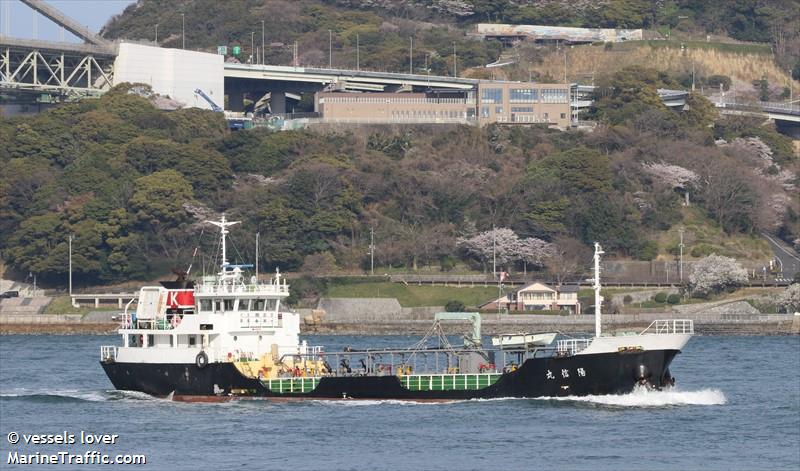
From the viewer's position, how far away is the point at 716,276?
380ft

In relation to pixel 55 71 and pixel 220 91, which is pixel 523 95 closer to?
pixel 220 91

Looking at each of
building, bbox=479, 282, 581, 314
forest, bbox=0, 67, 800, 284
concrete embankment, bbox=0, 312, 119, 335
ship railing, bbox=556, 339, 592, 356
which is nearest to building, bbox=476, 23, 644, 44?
forest, bbox=0, 67, 800, 284

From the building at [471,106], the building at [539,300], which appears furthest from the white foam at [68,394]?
the building at [471,106]

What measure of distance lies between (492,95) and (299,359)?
301ft

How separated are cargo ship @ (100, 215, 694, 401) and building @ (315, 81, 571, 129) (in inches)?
3468

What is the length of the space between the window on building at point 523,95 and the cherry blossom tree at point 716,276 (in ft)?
128

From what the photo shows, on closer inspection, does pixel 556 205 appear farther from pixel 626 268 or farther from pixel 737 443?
pixel 737 443

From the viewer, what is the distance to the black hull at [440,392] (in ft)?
184

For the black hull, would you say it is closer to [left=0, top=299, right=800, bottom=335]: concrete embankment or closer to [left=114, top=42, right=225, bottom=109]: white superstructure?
[left=0, top=299, right=800, bottom=335]: concrete embankment

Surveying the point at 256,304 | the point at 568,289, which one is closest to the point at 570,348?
the point at 256,304

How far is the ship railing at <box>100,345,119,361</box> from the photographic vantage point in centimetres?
6275

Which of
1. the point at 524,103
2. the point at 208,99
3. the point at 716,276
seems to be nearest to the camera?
the point at 716,276

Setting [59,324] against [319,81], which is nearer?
[59,324]

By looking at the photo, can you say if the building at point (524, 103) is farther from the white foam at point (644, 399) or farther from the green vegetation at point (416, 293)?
the white foam at point (644, 399)
